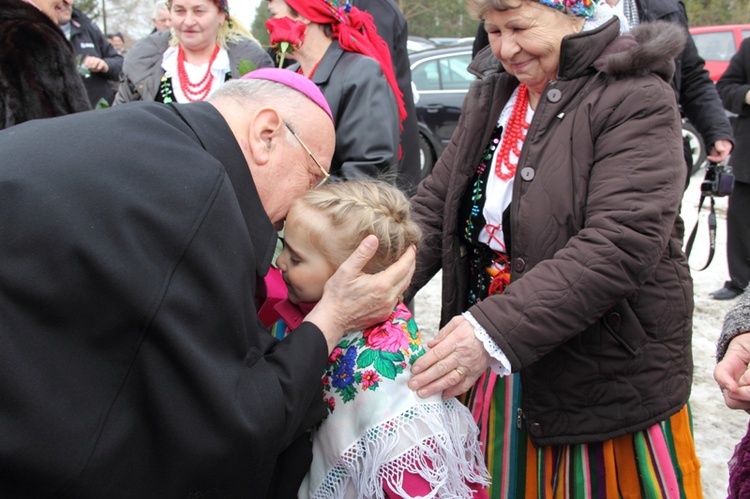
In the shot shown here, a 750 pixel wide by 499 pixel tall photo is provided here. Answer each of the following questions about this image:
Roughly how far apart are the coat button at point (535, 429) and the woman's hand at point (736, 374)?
22.1 inches

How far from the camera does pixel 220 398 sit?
1.17 metres

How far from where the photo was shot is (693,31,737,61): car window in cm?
989

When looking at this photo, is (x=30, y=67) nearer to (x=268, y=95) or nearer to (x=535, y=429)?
(x=268, y=95)

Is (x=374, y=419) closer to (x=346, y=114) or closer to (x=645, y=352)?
(x=645, y=352)

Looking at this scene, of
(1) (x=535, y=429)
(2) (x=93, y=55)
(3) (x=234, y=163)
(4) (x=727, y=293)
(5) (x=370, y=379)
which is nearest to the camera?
(3) (x=234, y=163)

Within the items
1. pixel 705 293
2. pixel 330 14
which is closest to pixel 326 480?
pixel 330 14

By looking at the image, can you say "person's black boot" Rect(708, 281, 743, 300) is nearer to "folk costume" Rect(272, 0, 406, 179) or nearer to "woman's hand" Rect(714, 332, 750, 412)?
"folk costume" Rect(272, 0, 406, 179)

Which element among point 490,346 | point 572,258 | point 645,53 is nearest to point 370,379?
point 490,346

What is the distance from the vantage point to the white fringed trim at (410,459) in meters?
1.54

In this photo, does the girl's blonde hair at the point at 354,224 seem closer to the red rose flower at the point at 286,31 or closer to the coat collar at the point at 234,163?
the coat collar at the point at 234,163

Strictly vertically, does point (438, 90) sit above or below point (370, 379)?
below

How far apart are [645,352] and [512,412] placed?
1.78 feet

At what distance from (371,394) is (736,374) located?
0.85 m

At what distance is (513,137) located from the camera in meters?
2.06
